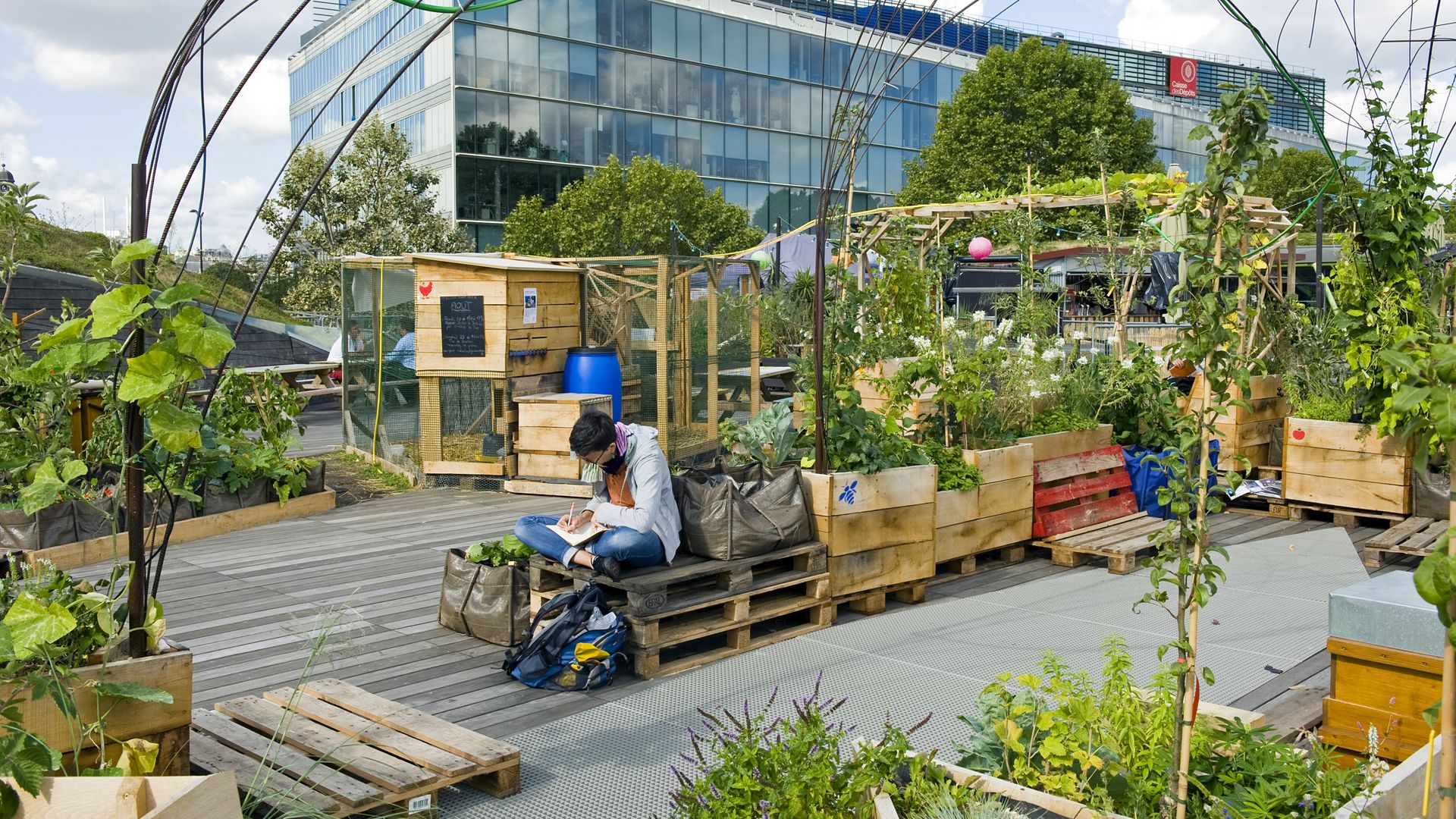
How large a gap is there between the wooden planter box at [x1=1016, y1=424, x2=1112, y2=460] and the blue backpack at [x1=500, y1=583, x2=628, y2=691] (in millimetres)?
3785

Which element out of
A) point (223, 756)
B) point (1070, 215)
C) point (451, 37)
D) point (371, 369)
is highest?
point (451, 37)

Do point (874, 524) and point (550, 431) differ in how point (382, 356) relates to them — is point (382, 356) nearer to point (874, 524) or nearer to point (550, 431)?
point (550, 431)

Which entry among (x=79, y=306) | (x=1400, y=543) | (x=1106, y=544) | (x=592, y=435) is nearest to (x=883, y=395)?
(x=1106, y=544)

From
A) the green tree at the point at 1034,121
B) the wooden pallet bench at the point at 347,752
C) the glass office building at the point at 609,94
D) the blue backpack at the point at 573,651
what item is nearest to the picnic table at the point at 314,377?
the blue backpack at the point at 573,651

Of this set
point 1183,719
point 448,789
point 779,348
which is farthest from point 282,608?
point 779,348

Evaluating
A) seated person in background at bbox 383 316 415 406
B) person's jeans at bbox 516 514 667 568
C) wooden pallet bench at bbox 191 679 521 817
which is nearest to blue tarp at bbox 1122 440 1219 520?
person's jeans at bbox 516 514 667 568

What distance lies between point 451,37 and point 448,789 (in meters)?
33.2

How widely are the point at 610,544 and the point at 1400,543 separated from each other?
5.67 meters

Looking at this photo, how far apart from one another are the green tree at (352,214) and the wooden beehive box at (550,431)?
1575 cm

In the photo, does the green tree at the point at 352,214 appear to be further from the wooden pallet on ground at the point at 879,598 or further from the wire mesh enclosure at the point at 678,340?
the wooden pallet on ground at the point at 879,598

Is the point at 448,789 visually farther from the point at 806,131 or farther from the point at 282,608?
the point at 806,131

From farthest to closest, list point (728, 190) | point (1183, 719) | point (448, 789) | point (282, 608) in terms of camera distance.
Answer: point (728, 190), point (282, 608), point (448, 789), point (1183, 719)

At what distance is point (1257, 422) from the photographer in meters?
10.3

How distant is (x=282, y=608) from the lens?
6539mm
